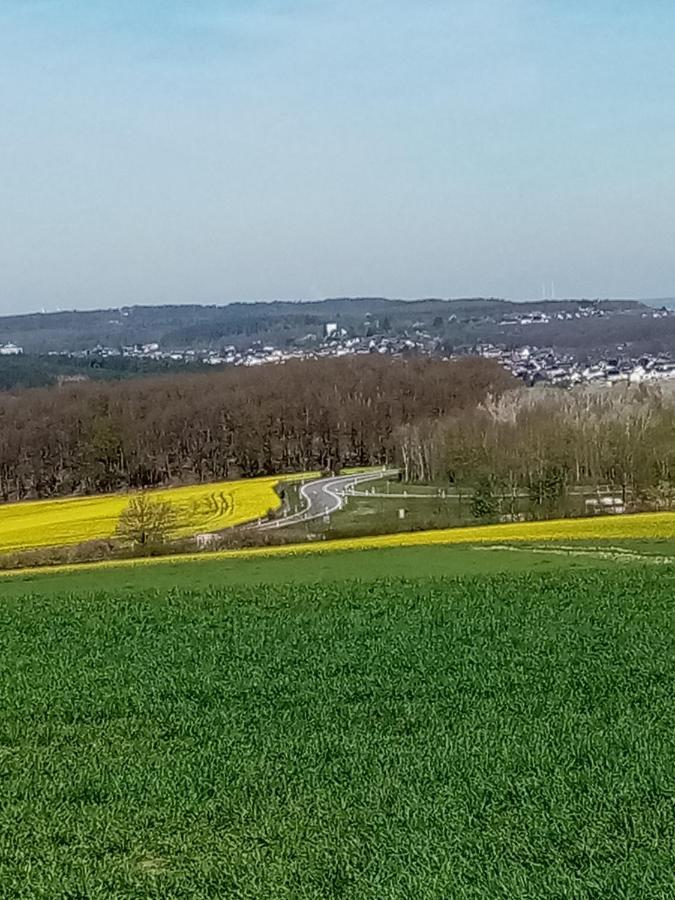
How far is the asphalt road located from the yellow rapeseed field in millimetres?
1539

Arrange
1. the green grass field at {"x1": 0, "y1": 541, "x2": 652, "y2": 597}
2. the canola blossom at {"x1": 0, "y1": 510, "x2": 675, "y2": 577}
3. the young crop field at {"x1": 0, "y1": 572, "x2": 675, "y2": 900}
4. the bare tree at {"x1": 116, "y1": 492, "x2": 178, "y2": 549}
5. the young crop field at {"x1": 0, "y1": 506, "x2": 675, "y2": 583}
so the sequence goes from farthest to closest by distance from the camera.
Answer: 1. the bare tree at {"x1": 116, "y1": 492, "x2": 178, "y2": 549}
2. the canola blossom at {"x1": 0, "y1": 510, "x2": 675, "y2": 577}
3. the young crop field at {"x1": 0, "y1": 506, "x2": 675, "y2": 583}
4. the green grass field at {"x1": 0, "y1": 541, "x2": 652, "y2": 597}
5. the young crop field at {"x1": 0, "y1": 572, "x2": 675, "y2": 900}

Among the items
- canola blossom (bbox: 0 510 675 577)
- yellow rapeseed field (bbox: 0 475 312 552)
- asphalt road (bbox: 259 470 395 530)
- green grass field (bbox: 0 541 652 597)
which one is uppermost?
green grass field (bbox: 0 541 652 597)

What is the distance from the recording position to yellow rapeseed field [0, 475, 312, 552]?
43906 millimetres

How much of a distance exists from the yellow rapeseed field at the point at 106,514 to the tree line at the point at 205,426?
1339 cm

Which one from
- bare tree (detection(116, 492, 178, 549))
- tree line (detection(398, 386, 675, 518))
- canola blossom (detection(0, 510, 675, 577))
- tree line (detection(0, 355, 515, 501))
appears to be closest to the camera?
canola blossom (detection(0, 510, 675, 577))

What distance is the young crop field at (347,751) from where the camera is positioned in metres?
8.25

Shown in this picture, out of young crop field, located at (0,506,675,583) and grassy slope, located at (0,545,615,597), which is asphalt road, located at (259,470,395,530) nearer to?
young crop field, located at (0,506,675,583)

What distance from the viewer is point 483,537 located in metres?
Answer: 29.6

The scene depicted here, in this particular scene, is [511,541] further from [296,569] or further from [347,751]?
[347,751]

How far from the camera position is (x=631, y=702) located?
12492mm

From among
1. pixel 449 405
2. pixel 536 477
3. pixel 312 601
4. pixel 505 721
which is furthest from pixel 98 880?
pixel 449 405

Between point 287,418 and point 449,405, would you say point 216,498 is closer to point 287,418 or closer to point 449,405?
point 287,418

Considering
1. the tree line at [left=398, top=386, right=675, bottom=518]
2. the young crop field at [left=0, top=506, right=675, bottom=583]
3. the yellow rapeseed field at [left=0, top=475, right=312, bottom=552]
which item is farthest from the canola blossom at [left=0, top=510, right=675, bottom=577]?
the tree line at [left=398, top=386, right=675, bottom=518]

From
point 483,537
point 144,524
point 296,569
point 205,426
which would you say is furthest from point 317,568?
point 205,426
